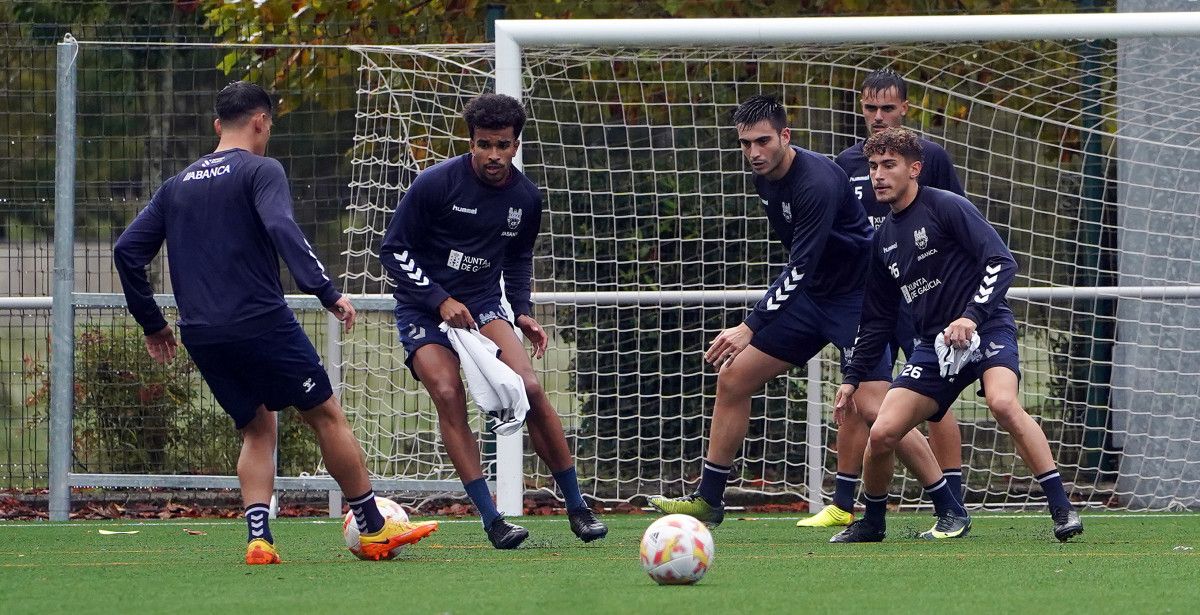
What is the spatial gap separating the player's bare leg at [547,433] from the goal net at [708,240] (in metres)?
2.61

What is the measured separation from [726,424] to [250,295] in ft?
8.62

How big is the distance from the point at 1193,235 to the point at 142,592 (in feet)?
22.3

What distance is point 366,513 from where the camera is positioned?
21.4 ft

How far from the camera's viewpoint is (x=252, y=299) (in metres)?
6.35

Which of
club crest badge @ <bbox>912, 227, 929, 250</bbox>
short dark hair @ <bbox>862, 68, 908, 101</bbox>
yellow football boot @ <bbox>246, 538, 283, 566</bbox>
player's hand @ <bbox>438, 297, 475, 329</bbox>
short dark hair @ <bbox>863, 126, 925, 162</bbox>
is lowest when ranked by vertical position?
yellow football boot @ <bbox>246, 538, 283, 566</bbox>

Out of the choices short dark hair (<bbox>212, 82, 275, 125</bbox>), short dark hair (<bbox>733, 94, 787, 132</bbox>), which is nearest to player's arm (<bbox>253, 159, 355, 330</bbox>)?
short dark hair (<bbox>212, 82, 275, 125</bbox>)

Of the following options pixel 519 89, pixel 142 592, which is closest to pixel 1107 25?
pixel 519 89

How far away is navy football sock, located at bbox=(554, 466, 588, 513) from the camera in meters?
7.29

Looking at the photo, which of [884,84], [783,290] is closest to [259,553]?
[783,290]

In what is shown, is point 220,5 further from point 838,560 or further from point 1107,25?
point 838,560

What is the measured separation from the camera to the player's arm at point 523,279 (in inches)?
297

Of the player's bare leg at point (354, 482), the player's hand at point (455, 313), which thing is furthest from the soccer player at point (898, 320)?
the player's bare leg at point (354, 482)

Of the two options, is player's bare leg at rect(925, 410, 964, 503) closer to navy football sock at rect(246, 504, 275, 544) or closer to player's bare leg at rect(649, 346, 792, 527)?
player's bare leg at rect(649, 346, 792, 527)

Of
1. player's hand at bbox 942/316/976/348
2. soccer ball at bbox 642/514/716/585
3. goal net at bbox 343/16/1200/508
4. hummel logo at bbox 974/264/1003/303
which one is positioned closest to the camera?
soccer ball at bbox 642/514/716/585
